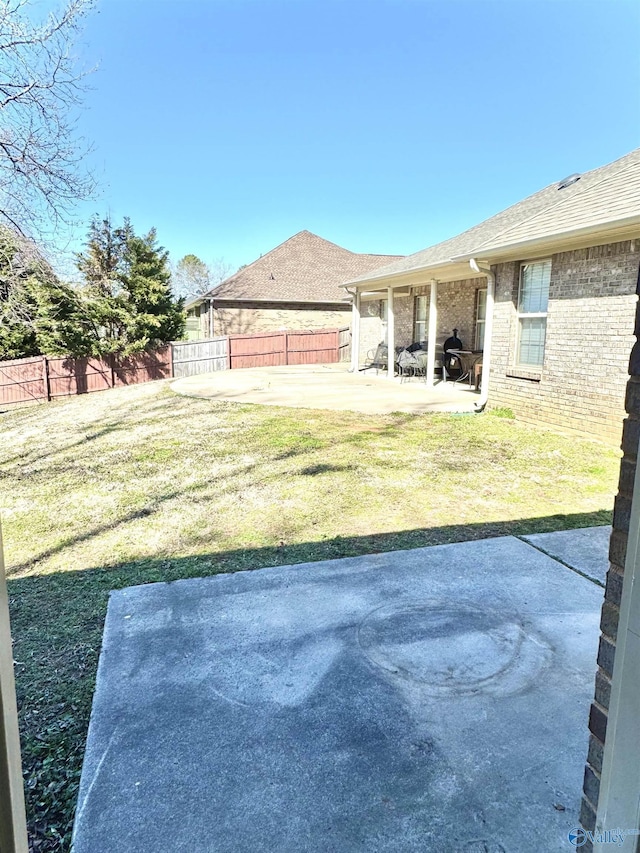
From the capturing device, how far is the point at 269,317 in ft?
73.4

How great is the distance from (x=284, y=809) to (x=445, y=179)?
84.4ft

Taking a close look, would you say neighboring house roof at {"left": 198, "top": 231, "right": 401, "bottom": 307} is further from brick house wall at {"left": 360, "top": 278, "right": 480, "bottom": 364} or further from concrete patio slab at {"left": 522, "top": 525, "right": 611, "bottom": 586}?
concrete patio slab at {"left": 522, "top": 525, "right": 611, "bottom": 586}

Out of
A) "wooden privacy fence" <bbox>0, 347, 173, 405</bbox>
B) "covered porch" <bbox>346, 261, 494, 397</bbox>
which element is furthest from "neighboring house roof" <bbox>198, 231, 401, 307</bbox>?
"wooden privacy fence" <bbox>0, 347, 173, 405</bbox>

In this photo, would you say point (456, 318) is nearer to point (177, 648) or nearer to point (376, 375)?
point (376, 375)

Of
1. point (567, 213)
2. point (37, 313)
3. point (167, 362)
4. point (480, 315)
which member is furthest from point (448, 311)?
point (37, 313)

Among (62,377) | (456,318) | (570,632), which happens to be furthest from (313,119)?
(570,632)

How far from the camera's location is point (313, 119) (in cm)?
1614

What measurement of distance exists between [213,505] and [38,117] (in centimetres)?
958

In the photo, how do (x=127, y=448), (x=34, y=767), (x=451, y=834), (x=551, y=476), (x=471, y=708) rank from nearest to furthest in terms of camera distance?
(x=451, y=834) → (x=34, y=767) → (x=471, y=708) → (x=551, y=476) → (x=127, y=448)

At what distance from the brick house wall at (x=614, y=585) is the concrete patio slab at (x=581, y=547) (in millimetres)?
2234

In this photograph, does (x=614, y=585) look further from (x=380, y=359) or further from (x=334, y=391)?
(x=380, y=359)

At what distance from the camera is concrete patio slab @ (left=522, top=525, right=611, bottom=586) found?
11.1ft

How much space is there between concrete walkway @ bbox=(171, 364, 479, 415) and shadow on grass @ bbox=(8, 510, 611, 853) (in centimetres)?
569

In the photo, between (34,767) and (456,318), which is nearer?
(34,767)
